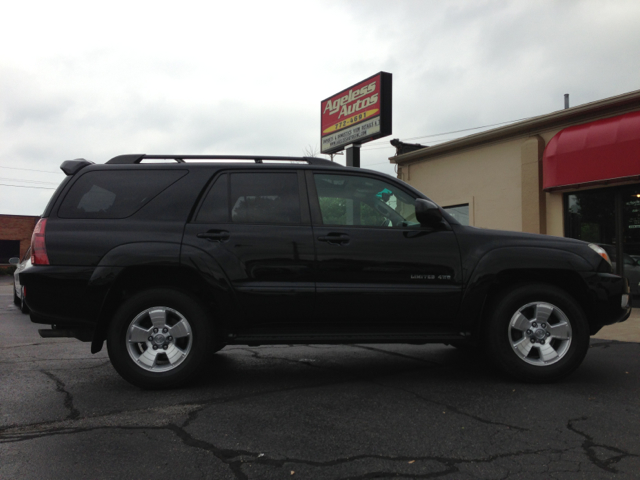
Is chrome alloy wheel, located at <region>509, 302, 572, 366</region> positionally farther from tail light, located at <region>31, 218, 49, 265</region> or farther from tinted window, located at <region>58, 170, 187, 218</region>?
tail light, located at <region>31, 218, 49, 265</region>

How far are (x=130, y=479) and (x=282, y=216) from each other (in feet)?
8.35

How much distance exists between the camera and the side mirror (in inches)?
184

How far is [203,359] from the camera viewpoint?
4.51 meters

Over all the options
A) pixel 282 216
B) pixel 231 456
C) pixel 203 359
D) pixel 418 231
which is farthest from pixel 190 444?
pixel 418 231

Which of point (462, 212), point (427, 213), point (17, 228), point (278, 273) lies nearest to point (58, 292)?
point (278, 273)

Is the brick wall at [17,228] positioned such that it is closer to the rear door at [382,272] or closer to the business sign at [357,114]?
the business sign at [357,114]

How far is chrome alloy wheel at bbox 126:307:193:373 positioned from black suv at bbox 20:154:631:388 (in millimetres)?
11

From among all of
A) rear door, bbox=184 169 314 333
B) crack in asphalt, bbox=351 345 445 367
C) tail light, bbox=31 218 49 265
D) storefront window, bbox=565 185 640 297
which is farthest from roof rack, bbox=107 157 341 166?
storefront window, bbox=565 185 640 297

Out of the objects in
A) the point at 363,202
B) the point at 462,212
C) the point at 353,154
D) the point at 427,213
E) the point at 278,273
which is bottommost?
the point at 278,273

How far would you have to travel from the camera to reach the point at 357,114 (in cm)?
1717

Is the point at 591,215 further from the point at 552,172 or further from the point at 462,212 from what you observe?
the point at 462,212

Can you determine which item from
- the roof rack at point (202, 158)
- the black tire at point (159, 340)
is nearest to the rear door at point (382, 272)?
the roof rack at point (202, 158)

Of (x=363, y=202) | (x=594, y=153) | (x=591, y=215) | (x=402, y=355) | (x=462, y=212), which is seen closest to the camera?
(x=363, y=202)

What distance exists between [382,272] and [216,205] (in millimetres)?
1539
